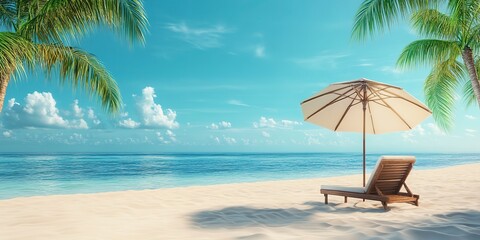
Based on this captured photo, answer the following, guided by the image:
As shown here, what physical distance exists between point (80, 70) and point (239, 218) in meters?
4.34

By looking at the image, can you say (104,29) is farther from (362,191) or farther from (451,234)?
(451,234)

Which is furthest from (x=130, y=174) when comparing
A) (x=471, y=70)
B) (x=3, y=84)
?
(x=471, y=70)

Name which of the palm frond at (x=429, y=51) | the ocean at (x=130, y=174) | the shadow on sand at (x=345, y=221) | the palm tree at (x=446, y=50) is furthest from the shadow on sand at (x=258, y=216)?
the ocean at (x=130, y=174)

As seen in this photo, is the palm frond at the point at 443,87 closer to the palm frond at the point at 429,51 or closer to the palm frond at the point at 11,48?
the palm frond at the point at 429,51

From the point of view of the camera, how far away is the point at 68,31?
6699 millimetres

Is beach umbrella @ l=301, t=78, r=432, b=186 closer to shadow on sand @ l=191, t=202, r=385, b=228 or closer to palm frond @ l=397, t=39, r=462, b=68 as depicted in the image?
shadow on sand @ l=191, t=202, r=385, b=228

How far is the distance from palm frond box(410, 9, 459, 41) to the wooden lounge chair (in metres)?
5.08

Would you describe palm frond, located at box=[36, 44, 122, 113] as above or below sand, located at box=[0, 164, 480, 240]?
above

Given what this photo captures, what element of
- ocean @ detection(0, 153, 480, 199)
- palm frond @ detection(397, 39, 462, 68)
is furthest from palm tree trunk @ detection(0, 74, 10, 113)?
ocean @ detection(0, 153, 480, 199)

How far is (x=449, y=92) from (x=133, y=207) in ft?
30.4

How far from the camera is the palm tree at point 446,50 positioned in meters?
7.83

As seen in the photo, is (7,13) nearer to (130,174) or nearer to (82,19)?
(82,19)

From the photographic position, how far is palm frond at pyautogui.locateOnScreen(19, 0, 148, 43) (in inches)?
239

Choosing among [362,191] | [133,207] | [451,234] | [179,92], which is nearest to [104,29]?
[133,207]
